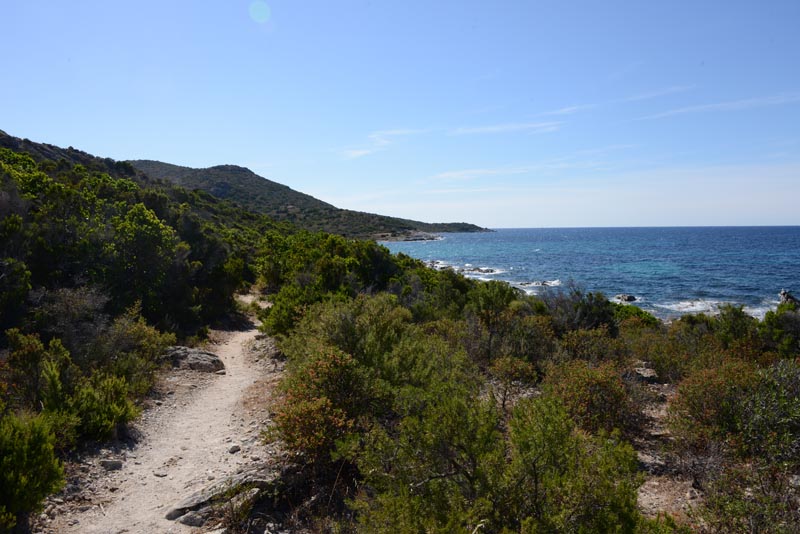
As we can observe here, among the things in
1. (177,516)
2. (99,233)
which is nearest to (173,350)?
(99,233)

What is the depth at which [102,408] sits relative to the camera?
760cm

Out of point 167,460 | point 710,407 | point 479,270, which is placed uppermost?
point 710,407

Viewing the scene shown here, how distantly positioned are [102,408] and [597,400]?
27.3 feet

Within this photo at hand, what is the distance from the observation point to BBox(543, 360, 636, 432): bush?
7.11 m

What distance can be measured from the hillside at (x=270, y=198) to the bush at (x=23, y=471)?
254 feet

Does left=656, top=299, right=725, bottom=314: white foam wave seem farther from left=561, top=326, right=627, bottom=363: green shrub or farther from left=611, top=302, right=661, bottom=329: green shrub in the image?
left=561, top=326, right=627, bottom=363: green shrub

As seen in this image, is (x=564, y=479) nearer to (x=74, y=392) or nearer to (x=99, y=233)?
(x=74, y=392)

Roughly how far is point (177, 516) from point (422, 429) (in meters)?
3.30

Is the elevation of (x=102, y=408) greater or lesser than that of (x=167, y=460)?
greater

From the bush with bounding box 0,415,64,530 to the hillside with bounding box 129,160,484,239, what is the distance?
254ft

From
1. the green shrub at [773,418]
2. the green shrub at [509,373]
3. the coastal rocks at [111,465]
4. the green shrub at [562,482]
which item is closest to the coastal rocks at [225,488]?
the coastal rocks at [111,465]

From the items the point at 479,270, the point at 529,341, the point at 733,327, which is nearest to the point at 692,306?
the point at 733,327

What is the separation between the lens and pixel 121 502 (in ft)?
19.4

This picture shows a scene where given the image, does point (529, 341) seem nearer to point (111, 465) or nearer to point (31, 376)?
point (111, 465)
